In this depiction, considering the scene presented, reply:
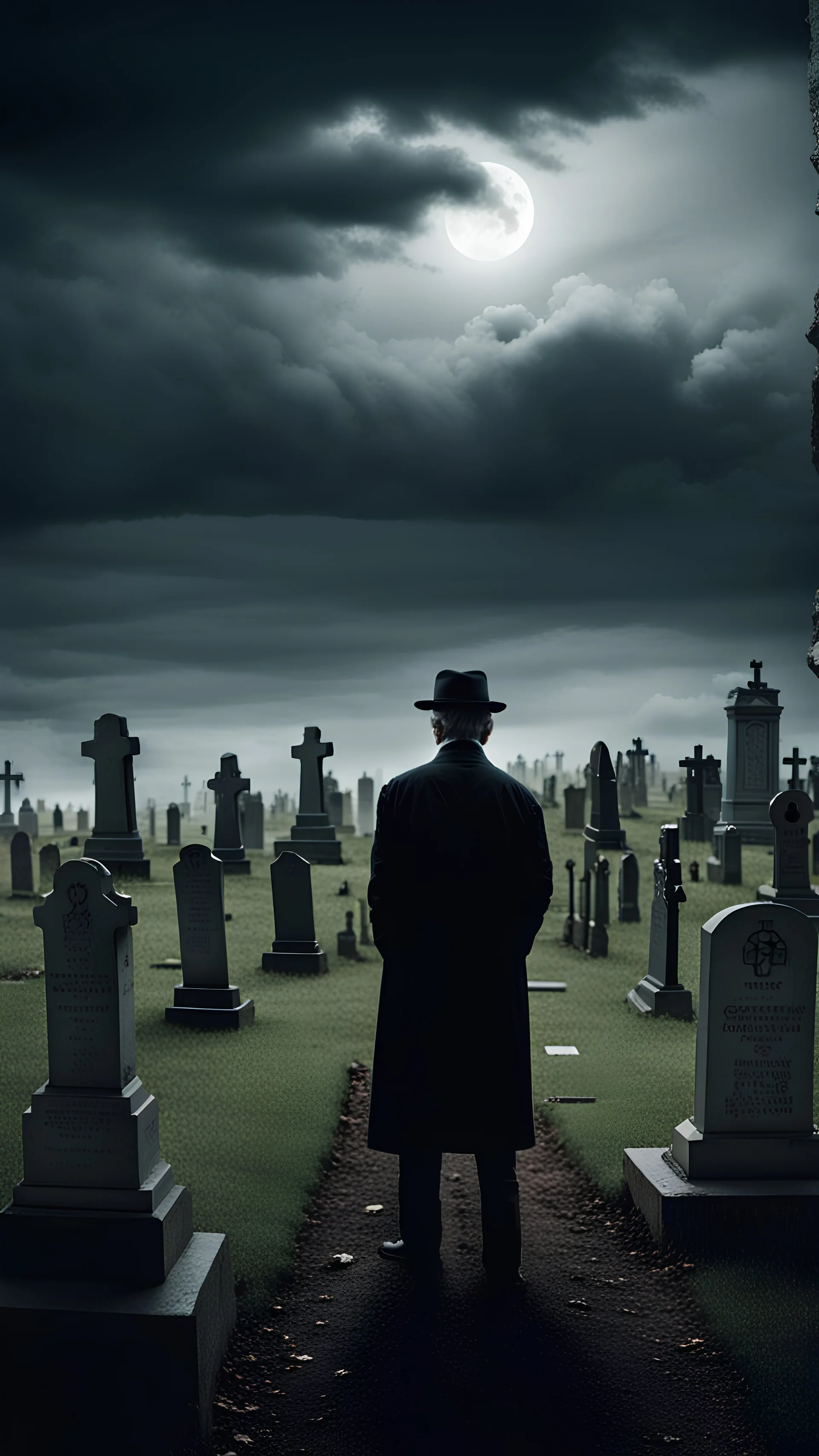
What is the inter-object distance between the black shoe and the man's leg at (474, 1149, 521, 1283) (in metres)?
0.25

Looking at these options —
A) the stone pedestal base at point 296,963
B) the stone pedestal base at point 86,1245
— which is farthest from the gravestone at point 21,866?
the stone pedestal base at point 86,1245

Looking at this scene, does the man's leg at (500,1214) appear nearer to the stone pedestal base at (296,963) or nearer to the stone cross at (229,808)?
the stone pedestal base at (296,963)

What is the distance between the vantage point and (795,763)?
60.6 ft

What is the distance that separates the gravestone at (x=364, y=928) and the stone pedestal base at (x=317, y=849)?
5.32m

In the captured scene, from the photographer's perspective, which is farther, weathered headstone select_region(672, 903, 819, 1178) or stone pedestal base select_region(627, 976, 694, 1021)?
stone pedestal base select_region(627, 976, 694, 1021)

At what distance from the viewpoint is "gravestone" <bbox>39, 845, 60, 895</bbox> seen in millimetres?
17984

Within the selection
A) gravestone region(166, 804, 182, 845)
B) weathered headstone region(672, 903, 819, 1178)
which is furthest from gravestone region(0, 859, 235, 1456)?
gravestone region(166, 804, 182, 845)

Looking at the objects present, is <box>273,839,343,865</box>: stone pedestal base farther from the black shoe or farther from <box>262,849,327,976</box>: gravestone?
the black shoe

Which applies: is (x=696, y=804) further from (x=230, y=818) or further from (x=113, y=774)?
(x=113, y=774)

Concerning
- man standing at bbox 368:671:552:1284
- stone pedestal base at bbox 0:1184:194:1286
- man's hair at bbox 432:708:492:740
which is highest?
man's hair at bbox 432:708:492:740

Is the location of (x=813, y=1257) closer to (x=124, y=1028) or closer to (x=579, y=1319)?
(x=579, y=1319)

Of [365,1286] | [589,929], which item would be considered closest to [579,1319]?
[365,1286]

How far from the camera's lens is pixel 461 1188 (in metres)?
6.24

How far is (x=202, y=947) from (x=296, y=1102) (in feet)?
8.60
